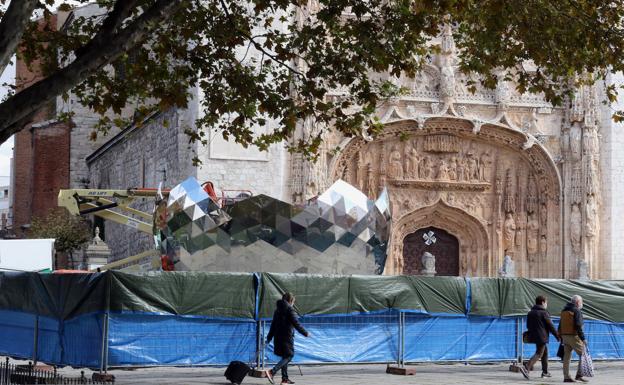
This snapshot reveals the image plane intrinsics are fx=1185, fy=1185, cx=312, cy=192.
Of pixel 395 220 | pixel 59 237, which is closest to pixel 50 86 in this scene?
pixel 395 220

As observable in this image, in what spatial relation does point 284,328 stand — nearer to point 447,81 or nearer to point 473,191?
point 447,81

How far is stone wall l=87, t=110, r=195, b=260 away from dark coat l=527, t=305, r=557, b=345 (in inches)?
537

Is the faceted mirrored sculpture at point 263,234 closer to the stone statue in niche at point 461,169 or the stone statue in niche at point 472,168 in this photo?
the stone statue in niche at point 461,169

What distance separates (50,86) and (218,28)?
6.21 meters

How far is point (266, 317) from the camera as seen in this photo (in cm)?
1833

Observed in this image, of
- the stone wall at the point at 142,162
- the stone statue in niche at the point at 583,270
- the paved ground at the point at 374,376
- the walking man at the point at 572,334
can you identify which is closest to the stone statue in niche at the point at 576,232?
the stone statue in niche at the point at 583,270

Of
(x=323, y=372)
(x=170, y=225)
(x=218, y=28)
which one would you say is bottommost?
(x=323, y=372)

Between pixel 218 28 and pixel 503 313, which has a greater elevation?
pixel 218 28

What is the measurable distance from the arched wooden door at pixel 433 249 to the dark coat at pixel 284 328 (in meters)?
18.7

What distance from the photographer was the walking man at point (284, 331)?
664 inches

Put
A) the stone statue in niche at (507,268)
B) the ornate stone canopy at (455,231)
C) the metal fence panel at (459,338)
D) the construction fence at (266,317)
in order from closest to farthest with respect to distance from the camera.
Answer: the construction fence at (266,317) → the metal fence panel at (459,338) → the stone statue in niche at (507,268) → the ornate stone canopy at (455,231)

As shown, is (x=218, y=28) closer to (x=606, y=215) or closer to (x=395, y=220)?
(x=395, y=220)

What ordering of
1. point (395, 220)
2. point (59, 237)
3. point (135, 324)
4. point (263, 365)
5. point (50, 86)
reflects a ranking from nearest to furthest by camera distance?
point (50, 86) → point (135, 324) → point (263, 365) → point (395, 220) → point (59, 237)

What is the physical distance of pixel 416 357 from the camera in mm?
19547
